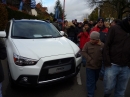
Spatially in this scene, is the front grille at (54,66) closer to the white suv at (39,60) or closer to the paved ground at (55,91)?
the white suv at (39,60)

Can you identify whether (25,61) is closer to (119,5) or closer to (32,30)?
(32,30)

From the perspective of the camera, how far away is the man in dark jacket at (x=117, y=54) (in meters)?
2.59

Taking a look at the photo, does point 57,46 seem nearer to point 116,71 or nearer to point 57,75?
point 57,75

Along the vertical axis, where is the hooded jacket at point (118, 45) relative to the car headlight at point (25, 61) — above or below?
above

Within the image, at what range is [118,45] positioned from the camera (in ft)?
8.60

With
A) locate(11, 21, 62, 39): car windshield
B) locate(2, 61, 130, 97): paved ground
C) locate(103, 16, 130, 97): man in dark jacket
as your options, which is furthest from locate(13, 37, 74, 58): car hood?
locate(103, 16, 130, 97): man in dark jacket

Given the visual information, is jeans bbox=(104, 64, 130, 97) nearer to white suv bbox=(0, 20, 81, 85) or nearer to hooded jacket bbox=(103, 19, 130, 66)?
hooded jacket bbox=(103, 19, 130, 66)

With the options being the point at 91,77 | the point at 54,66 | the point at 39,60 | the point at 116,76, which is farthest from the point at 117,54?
the point at 39,60

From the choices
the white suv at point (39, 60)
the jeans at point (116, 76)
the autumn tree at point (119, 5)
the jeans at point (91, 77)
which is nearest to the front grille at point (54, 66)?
the white suv at point (39, 60)

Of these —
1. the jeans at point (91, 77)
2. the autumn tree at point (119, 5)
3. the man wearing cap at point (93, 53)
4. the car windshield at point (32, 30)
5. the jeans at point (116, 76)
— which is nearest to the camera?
the jeans at point (116, 76)

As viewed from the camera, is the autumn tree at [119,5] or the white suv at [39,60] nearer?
the white suv at [39,60]

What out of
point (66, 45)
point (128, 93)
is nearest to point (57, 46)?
point (66, 45)

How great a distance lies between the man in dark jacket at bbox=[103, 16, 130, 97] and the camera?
2.59 m

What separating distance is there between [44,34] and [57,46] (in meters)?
0.93
